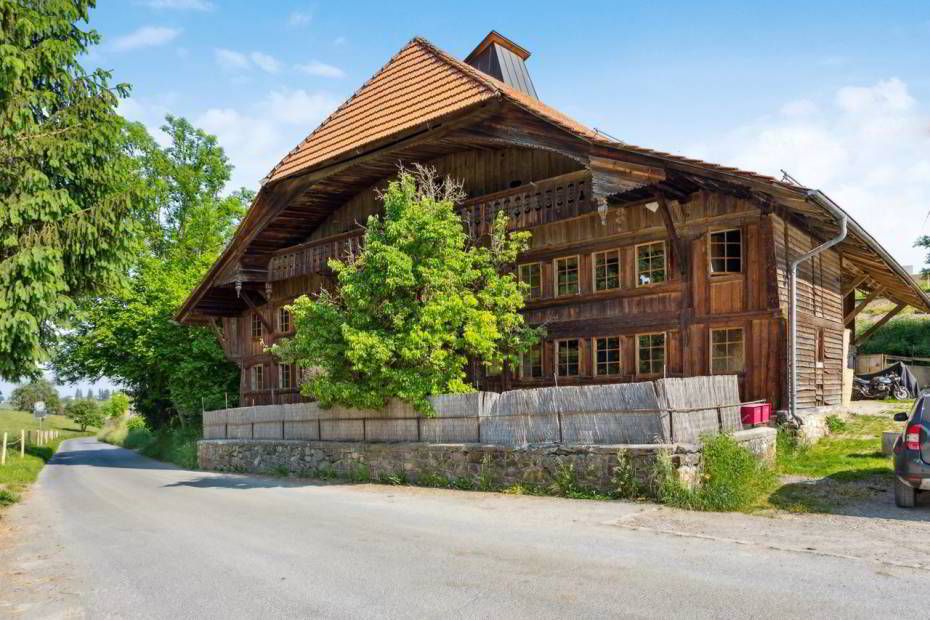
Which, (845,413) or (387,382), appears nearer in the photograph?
(387,382)

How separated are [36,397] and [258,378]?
395 ft

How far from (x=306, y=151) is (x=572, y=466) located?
46.6 ft

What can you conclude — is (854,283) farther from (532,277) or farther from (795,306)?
(532,277)

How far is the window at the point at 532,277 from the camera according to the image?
64.4 feet

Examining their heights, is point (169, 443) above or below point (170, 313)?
below

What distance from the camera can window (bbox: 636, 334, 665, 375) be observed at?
56.6ft

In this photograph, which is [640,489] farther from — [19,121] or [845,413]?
[19,121]

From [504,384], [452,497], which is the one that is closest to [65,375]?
[504,384]

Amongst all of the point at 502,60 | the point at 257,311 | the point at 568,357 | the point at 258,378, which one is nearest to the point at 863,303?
the point at 568,357

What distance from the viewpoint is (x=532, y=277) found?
19875 millimetres

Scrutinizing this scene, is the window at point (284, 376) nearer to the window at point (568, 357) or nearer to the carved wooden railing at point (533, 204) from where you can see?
the carved wooden railing at point (533, 204)

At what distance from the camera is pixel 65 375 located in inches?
1500

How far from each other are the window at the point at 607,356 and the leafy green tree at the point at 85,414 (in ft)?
311

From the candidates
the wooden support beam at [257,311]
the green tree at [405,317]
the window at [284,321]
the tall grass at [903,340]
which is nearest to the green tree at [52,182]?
the green tree at [405,317]
